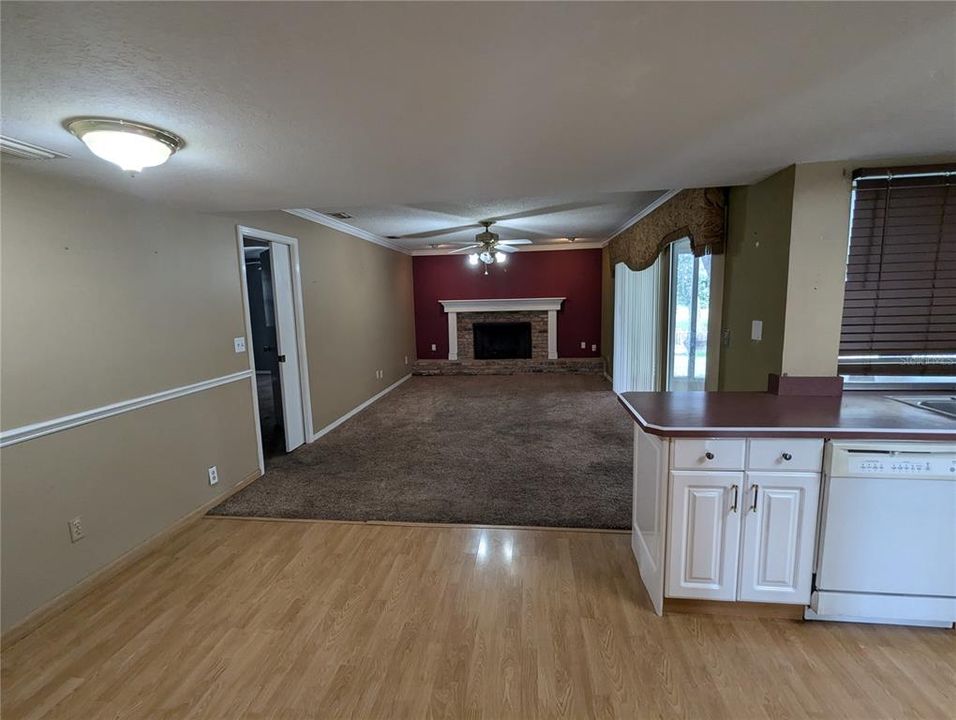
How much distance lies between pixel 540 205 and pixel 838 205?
2.48 metres

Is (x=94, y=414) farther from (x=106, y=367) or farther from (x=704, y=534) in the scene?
(x=704, y=534)

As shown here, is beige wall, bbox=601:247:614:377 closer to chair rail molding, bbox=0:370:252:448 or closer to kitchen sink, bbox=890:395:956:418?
kitchen sink, bbox=890:395:956:418

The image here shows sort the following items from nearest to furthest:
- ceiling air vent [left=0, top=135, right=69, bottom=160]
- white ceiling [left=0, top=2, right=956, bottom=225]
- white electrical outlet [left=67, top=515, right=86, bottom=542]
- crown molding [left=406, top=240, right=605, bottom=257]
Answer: white ceiling [left=0, top=2, right=956, bottom=225], ceiling air vent [left=0, top=135, right=69, bottom=160], white electrical outlet [left=67, top=515, right=86, bottom=542], crown molding [left=406, top=240, right=605, bottom=257]

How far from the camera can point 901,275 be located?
2055 mm

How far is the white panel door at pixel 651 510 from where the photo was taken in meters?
1.75

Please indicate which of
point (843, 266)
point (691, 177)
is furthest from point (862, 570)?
A: point (691, 177)

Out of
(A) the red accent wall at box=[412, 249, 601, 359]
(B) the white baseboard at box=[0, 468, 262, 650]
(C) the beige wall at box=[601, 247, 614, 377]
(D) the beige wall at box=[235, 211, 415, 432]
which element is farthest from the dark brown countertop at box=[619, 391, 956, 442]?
(A) the red accent wall at box=[412, 249, 601, 359]

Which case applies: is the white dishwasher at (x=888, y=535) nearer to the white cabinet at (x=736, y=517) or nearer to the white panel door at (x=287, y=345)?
the white cabinet at (x=736, y=517)

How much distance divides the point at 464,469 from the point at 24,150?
304cm

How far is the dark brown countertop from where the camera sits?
160 cm

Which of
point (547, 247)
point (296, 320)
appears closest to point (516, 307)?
point (547, 247)

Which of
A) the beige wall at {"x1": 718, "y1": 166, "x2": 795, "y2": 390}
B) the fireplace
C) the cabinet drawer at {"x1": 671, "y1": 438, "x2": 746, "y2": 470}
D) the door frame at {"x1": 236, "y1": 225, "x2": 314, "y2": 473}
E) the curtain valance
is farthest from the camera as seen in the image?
the fireplace

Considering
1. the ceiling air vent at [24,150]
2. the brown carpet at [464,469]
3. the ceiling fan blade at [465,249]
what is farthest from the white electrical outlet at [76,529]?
the ceiling fan blade at [465,249]

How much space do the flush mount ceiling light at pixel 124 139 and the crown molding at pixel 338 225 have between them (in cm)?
183
